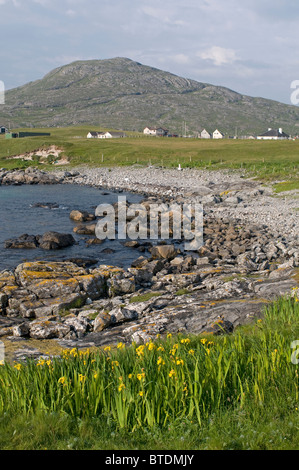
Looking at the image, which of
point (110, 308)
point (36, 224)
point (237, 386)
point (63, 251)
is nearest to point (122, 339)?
point (110, 308)

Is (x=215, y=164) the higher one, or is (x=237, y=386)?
(x=215, y=164)

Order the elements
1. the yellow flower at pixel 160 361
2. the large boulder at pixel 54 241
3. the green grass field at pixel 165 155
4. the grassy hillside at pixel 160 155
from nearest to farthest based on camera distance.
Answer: the yellow flower at pixel 160 361, the large boulder at pixel 54 241, the green grass field at pixel 165 155, the grassy hillside at pixel 160 155

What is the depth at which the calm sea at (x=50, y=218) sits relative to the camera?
2520 centimetres

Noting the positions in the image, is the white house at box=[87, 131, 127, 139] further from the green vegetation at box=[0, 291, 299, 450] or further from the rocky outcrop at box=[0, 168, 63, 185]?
the green vegetation at box=[0, 291, 299, 450]

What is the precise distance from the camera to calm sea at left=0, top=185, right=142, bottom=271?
2520 cm

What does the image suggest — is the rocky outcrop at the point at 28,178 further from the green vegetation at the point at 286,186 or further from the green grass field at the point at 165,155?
the green vegetation at the point at 286,186

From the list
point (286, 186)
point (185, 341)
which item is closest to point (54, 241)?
point (185, 341)

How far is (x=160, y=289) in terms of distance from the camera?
1825 centimetres

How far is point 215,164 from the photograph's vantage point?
70.8 metres

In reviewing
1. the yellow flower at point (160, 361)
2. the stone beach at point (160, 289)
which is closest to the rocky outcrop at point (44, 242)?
the stone beach at point (160, 289)

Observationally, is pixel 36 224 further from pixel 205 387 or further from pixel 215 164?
pixel 215 164

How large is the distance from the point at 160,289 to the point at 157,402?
40.2 feet

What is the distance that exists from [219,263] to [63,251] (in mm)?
10043

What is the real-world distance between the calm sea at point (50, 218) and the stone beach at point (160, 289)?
71.3 inches
